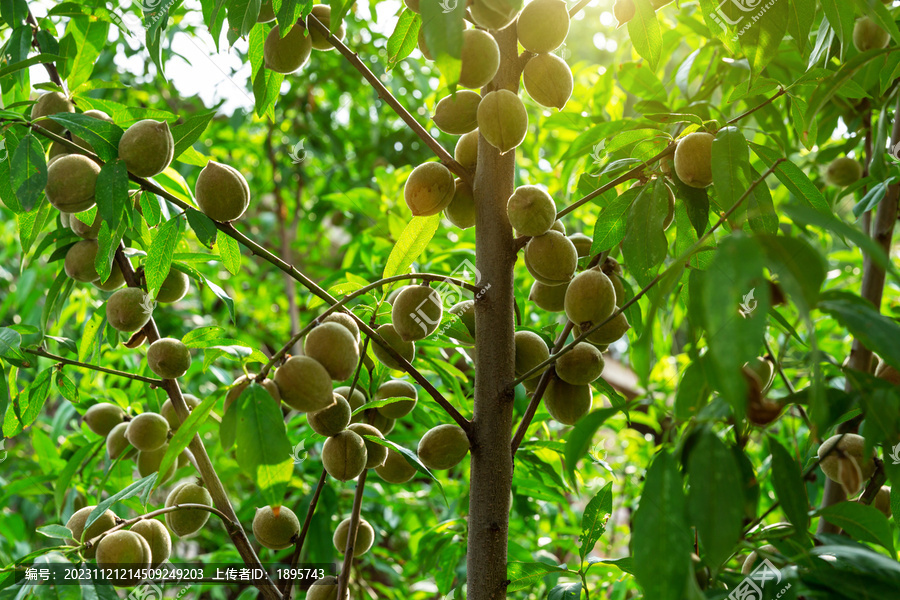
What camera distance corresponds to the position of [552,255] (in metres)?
0.74

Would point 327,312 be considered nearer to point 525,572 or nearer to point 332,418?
point 332,418

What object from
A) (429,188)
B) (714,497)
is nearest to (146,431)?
(429,188)

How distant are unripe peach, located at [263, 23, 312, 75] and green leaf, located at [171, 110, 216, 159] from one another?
9 cm

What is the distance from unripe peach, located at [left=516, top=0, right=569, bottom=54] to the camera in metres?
0.70

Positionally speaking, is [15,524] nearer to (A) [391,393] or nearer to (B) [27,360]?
(B) [27,360]

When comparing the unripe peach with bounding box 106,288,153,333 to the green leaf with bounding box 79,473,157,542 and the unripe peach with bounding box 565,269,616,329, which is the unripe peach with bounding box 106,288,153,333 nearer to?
the green leaf with bounding box 79,473,157,542

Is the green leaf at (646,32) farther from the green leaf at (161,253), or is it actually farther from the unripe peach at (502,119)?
the green leaf at (161,253)

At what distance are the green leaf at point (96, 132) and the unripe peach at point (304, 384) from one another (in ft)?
1.00

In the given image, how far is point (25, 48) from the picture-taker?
33.8 inches

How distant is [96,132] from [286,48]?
0.69 feet

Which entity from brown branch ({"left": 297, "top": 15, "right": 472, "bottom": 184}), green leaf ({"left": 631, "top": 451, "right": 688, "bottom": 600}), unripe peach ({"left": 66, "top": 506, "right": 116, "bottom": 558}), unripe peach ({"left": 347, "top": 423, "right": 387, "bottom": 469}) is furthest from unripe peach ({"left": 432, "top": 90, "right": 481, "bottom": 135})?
unripe peach ({"left": 66, "top": 506, "right": 116, "bottom": 558})

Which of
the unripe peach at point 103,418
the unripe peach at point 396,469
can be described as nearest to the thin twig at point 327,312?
the unripe peach at point 396,469

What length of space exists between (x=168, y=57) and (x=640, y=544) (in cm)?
169

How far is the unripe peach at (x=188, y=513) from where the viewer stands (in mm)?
812
